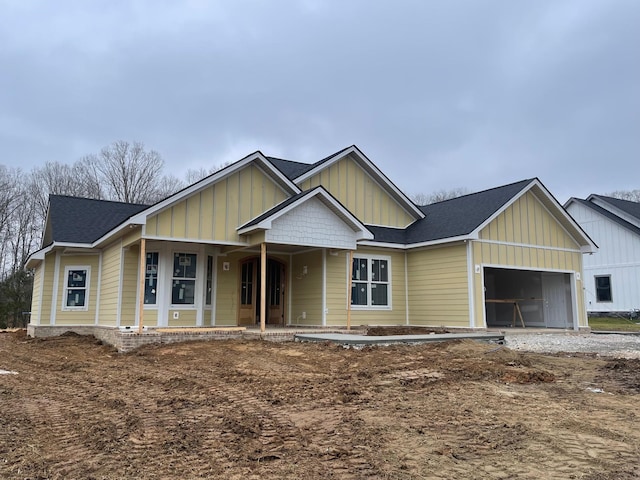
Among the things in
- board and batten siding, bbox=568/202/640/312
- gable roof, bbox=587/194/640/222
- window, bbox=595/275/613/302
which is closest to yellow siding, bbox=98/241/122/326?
board and batten siding, bbox=568/202/640/312

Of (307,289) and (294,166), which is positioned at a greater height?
(294,166)

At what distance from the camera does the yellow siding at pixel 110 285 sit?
1322 cm

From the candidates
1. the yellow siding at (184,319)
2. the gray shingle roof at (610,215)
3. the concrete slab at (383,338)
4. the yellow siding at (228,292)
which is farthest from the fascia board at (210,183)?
the gray shingle roof at (610,215)

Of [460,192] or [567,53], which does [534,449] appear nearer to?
[567,53]

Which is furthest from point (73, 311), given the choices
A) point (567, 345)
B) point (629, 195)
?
point (629, 195)

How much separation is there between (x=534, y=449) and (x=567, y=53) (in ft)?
55.3

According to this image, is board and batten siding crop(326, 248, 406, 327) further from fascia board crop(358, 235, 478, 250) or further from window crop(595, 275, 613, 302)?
window crop(595, 275, 613, 302)

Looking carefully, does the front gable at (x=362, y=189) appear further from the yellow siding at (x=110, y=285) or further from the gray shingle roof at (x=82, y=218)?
the gray shingle roof at (x=82, y=218)

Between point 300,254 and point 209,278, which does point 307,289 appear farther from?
point 209,278

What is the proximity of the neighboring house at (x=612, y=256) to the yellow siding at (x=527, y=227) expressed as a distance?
918cm

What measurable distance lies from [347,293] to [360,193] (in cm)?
397

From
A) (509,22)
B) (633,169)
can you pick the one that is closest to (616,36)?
(509,22)

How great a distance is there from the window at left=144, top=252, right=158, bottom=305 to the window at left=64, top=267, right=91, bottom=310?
10.4 feet

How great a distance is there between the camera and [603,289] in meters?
25.3
